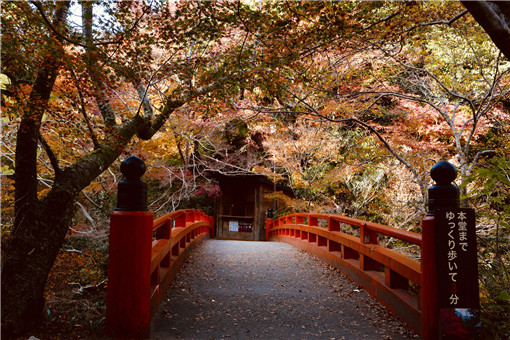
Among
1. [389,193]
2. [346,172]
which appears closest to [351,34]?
[389,193]

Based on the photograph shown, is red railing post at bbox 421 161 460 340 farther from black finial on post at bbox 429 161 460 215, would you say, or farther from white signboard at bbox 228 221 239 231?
white signboard at bbox 228 221 239 231

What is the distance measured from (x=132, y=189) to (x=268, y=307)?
7.77 feet

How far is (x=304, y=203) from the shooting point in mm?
14289

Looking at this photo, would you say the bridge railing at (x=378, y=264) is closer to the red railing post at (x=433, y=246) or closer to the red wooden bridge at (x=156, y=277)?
the red wooden bridge at (x=156, y=277)

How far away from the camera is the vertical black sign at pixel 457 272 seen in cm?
254

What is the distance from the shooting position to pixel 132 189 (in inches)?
120

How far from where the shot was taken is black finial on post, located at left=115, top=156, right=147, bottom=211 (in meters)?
2.99

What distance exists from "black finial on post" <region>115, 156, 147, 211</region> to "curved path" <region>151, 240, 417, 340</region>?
1304mm

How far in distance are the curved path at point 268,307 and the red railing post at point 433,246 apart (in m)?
0.60

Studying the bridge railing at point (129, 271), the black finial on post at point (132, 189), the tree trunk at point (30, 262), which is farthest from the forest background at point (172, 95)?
the black finial on post at point (132, 189)

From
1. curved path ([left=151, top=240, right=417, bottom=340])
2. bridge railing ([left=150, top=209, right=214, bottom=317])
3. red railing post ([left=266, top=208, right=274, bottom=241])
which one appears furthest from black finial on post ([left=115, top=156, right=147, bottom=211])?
red railing post ([left=266, top=208, right=274, bottom=241])

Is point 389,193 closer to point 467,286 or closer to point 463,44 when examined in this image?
point 463,44

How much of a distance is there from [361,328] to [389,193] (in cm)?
790

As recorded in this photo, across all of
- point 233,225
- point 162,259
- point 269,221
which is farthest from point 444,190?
point 233,225
